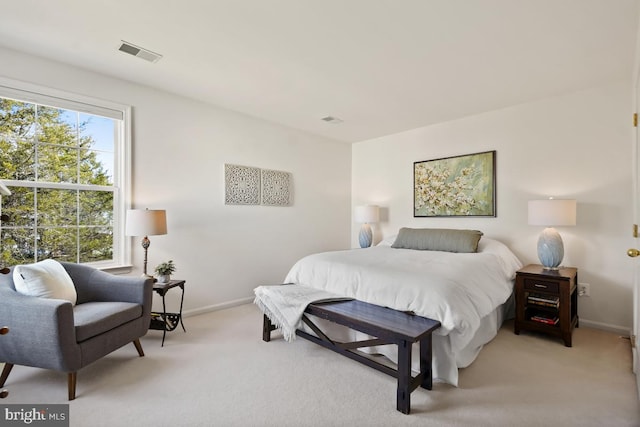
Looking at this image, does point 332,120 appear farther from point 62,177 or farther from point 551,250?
point 62,177

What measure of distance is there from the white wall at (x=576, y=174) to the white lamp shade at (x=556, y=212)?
0.42 meters

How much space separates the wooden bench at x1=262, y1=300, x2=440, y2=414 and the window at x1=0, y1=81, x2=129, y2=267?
7.10ft

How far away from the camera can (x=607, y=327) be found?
3.00 metres

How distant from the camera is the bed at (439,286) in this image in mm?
2076

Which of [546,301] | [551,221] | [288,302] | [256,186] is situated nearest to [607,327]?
[546,301]

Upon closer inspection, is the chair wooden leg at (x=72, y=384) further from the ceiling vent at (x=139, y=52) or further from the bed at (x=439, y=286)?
the ceiling vent at (x=139, y=52)

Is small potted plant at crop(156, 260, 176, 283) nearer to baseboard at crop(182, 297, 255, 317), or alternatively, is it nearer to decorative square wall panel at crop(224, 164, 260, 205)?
baseboard at crop(182, 297, 255, 317)

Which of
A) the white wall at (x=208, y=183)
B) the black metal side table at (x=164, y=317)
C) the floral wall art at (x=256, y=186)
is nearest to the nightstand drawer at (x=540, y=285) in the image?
the white wall at (x=208, y=183)

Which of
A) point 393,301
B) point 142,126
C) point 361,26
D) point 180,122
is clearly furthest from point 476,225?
point 142,126

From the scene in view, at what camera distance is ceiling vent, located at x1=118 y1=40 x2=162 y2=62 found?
2.41 meters

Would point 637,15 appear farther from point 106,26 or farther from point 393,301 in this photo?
Result: point 106,26

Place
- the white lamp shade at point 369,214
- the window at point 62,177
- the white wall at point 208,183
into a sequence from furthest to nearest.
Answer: the white lamp shade at point 369,214
the white wall at point 208,183
the window at point 62,177

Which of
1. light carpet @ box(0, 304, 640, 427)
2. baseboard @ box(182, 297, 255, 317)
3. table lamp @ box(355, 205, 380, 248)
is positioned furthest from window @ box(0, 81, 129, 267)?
table lamp @ box(355, 205, 380, 248)

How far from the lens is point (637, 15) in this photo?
6.57 feet
